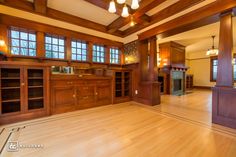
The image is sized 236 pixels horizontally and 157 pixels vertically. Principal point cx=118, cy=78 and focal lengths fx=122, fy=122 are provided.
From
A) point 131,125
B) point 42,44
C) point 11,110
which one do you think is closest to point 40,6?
point 42,44

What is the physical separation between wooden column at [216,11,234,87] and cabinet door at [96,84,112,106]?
3101mm

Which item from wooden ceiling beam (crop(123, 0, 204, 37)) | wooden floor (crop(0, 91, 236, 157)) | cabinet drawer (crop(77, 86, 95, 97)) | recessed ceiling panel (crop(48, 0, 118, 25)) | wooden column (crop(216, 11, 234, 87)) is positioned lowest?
wooden floor (crop(0, 91, 236, 157))

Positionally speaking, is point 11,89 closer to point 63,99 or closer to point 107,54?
point 63,99

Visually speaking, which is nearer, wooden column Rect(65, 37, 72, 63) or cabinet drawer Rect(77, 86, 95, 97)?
cabinet drawer Rect(77, 86, 95, 97)

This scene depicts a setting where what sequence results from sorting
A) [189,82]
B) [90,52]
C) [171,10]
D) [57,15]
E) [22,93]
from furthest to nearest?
[189,82], [90,52], [57,15], [171,10], [22,93]

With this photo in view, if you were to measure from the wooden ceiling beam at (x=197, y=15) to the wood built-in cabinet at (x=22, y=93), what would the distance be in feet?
11.4

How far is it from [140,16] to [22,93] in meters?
3.85

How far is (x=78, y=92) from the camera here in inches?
145

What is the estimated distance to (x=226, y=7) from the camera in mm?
2459

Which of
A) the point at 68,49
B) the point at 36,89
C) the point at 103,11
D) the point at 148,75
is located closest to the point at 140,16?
the point at 103,11

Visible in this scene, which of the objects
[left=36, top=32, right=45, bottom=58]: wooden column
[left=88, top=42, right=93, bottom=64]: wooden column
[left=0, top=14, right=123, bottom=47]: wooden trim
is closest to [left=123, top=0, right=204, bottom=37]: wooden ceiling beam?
[left=0, top=14, right=123, bottom=47]: wooden trim

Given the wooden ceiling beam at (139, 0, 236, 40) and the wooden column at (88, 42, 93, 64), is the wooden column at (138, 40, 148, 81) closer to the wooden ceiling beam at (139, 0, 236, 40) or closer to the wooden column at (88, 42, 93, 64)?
the wooden ceiling beam at (139, 0, 236, 40)

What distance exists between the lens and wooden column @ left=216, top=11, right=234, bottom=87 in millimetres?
2498

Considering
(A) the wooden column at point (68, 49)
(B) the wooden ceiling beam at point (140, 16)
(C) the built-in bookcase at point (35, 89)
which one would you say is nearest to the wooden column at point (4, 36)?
(C) the built-in bookcase at point (35, 89)
